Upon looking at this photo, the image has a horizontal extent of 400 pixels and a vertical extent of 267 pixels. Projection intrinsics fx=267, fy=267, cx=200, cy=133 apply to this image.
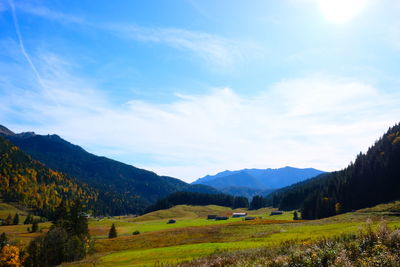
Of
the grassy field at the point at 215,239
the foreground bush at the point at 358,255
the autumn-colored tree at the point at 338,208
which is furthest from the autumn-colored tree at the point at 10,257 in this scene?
the autumn-colored tree at the point at 338,208

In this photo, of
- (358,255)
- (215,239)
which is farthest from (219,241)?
(358,255)

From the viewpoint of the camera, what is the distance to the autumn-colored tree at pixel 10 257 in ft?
197

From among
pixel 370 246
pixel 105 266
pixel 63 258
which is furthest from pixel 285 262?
pixel 63 258

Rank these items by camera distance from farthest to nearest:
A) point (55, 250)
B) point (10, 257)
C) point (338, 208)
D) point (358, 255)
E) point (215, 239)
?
point (338, 208)
point (10, 257)
point (55, 250)
point (215, 239)
point (358, 255)

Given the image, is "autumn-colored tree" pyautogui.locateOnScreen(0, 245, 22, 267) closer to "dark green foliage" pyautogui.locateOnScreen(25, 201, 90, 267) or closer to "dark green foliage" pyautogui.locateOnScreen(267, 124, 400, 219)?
"dark green foliage" pyautogui.locateOnScreen(25, 201, 90, 267)

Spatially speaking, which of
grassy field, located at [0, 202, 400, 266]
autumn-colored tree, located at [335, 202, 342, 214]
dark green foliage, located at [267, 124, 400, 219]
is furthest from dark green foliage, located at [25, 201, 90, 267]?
autumn-colored tree, located at [335, 202, 342, 214]

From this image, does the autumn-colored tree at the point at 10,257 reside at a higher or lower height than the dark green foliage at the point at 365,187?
lower

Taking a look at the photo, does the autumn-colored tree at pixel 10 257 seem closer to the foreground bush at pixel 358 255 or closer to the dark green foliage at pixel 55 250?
the dark green foliage at pixel 55 250

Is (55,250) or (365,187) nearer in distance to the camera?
(55,250)

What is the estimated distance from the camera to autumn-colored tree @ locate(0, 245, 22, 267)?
60156mm

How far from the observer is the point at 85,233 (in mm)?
74188

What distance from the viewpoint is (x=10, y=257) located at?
202ft

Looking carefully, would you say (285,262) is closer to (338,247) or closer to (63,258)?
(338,247)

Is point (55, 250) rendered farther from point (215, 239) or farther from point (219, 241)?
point (219, 241)
